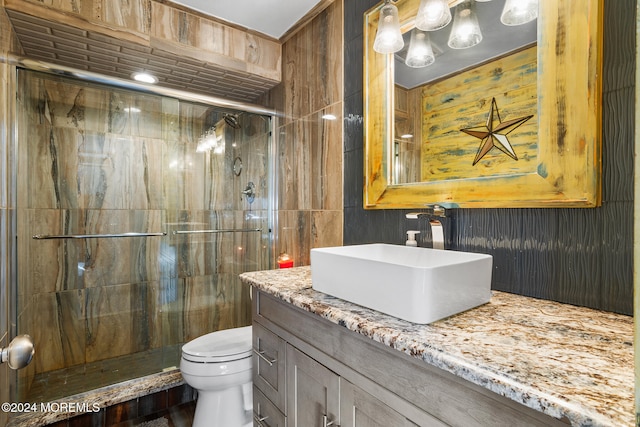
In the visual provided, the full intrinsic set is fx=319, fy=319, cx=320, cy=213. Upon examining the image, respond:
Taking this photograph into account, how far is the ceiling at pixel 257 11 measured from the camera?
183 cm

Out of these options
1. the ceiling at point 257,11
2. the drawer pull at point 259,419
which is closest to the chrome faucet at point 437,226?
the drawer pull at point 259,419

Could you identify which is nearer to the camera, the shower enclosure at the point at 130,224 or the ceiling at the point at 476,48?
the ceiling at the point at 476,48

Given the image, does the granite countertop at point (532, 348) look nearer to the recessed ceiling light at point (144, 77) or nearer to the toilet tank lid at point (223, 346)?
the toilet tank lid at point (223, 346)

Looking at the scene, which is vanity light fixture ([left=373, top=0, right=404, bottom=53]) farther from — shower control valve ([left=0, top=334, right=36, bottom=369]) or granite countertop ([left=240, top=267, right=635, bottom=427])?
shower control valve ([left=0, top=334, right=36, bottom=369])

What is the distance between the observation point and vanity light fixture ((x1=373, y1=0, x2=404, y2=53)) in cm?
130

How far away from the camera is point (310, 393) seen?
0.96 m

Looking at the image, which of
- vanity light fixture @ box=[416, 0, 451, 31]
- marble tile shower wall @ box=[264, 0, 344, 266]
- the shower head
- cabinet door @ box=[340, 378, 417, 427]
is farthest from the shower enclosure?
cabinet door @ box=[340, 378, 417, 427]

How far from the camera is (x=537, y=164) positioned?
950 mm

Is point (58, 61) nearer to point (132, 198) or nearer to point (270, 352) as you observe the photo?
point (132, 198)

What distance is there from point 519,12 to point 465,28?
0.19 meters

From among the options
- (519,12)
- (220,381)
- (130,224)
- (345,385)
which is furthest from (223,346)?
(519,12)

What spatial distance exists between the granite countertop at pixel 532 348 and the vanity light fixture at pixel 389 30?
104 centimetres

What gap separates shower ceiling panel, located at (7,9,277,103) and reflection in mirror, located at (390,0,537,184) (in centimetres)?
120

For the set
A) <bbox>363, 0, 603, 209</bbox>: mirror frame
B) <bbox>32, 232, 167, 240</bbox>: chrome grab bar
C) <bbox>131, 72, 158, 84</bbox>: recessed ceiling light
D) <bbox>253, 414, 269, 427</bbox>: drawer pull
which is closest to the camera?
<bbox>363, 0, 603, 209</bbox>: mirror frame
